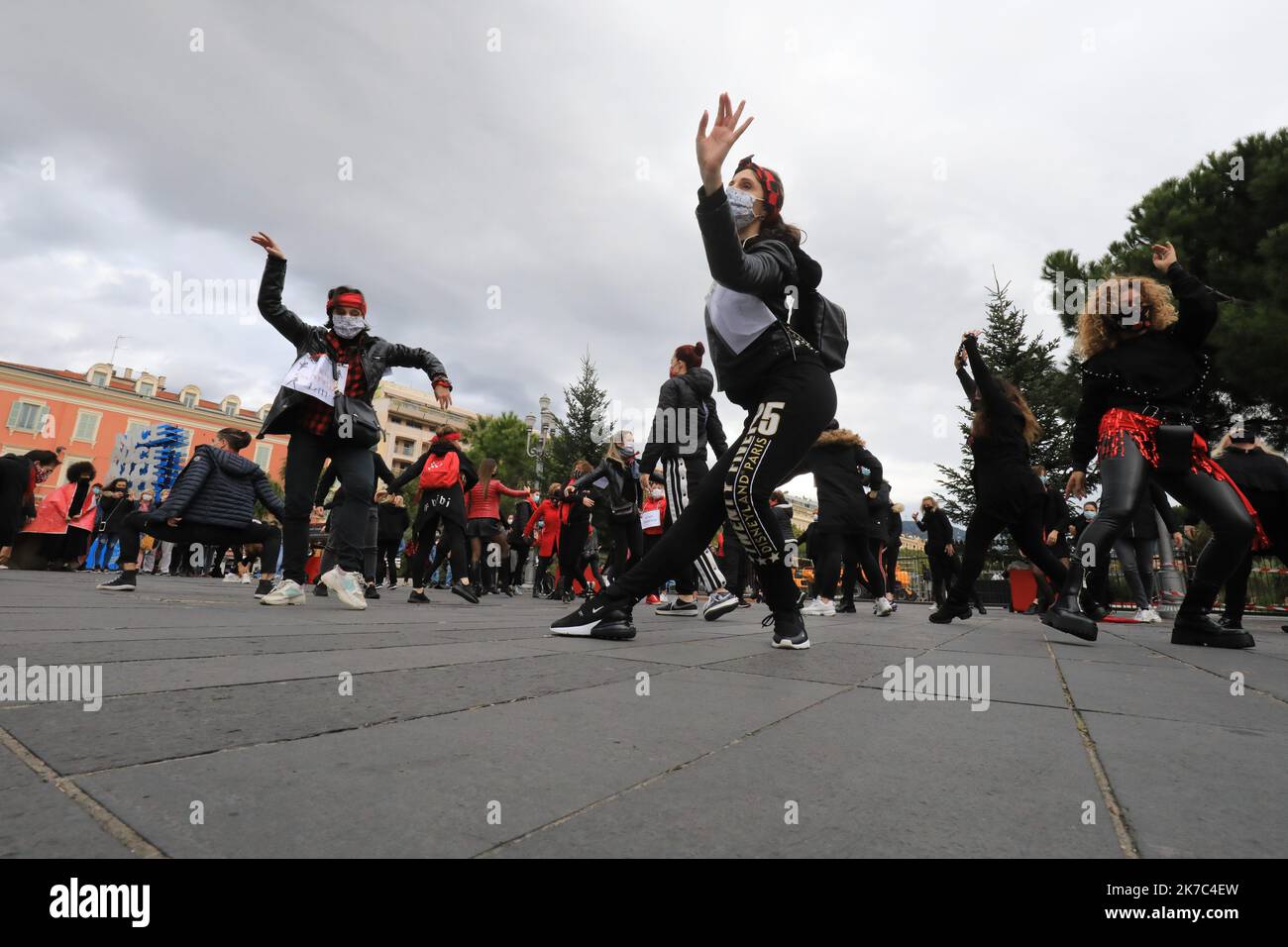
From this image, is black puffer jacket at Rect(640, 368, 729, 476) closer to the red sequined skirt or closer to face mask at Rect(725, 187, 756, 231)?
face mask at Rect(725, 187, 756, 231)

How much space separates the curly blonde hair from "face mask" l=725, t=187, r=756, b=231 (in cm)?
236

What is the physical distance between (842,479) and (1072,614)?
308 centimetres

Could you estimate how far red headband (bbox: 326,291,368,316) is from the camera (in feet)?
16.5

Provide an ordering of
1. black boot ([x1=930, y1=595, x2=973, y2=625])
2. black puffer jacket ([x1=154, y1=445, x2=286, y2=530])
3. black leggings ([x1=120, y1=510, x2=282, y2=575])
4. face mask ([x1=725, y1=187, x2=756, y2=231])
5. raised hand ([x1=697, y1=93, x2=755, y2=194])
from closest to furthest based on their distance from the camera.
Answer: raised hand ([x1=697, y1=93, x2=755, y2=194])
face mask ([x1=725, y1=187, x2=756, y2=231])
black boot ([x1=930, y1=595, x2=973, y2=625])
black leggings ([x1=120, y1=510, x2=282, y2=575])
black puffer jacket ([x1=154, y1=445, x2=286, y2=530])

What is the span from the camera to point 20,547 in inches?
424

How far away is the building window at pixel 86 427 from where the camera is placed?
54.8 m

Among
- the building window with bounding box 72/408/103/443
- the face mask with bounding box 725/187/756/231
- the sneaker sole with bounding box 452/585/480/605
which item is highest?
the building window with bounding box 72/408/103/443

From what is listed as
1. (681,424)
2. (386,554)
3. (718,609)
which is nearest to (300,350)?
(681,424)

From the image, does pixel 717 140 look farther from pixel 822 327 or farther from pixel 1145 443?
pixel 1145 443

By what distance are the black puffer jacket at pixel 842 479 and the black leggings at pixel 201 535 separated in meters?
4.99

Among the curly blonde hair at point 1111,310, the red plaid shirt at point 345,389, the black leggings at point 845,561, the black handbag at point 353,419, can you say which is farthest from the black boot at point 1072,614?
the red plaid shirt at point 345,389

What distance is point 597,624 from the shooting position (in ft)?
10.9

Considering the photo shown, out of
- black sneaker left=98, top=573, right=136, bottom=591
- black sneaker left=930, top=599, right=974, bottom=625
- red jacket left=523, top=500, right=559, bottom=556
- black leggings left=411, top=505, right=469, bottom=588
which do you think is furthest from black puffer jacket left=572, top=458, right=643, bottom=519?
red jacket left=523, top=500, right=559, bottom=556
